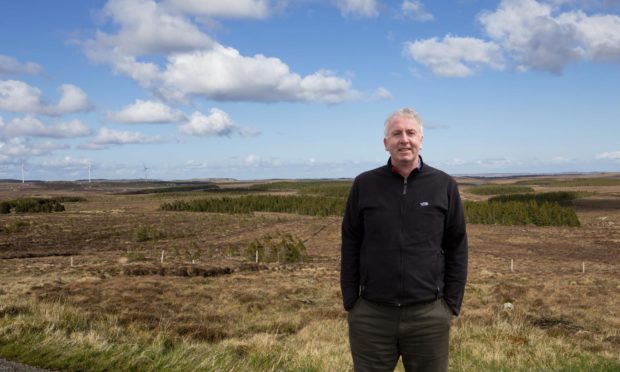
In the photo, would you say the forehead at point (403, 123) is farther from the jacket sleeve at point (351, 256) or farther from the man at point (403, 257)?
the jacket sleeve at point (351, 256)

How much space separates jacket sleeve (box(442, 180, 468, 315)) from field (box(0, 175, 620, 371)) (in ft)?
9.26

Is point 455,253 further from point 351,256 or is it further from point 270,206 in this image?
point 270,206

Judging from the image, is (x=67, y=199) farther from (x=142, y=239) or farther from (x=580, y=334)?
(x=580, y=334)

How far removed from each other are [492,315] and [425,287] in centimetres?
1270

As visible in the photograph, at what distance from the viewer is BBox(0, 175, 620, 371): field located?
6.26 meters

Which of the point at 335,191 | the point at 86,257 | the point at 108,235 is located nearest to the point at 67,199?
the point at 335,191

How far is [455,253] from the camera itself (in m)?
3.61

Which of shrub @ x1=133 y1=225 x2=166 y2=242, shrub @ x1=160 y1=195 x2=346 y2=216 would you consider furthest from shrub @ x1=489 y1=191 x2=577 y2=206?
shrub @ x1=133 y1=225 x2=166 y2=242

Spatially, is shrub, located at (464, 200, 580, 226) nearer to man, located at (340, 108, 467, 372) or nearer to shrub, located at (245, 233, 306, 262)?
shrub, located at (245, 233, 306, 262)

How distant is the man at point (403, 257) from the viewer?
3432mm

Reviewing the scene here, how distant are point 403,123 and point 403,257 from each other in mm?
957

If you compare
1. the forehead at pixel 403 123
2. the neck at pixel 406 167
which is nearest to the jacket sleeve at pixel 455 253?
the neck at pixel 406 167

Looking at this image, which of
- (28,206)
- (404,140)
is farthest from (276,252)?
(28,206)

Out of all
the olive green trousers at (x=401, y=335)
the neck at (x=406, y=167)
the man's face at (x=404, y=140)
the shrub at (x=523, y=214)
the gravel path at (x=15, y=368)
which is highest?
the man's face at (x=404, y=140)
